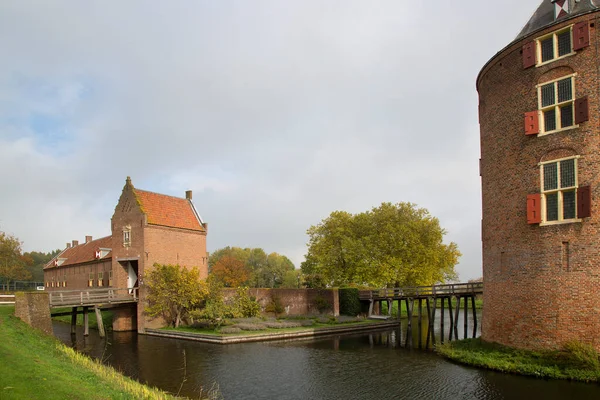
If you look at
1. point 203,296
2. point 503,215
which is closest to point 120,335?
point 203,296

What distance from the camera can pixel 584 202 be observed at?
14.1m

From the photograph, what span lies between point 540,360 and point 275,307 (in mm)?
19712

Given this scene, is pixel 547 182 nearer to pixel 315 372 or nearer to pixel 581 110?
pixel 581 110

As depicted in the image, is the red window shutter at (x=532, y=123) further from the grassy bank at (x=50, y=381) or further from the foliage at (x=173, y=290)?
the foliage at (x=173, y=290)

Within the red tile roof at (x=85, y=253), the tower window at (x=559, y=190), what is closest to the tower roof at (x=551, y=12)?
the tower window at (x=559, y=190)

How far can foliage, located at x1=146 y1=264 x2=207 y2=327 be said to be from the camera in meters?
27.1

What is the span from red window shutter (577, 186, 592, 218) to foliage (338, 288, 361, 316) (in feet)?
68.1

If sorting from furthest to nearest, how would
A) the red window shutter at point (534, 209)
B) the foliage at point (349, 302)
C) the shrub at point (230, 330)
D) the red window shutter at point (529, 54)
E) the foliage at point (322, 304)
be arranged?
the foliage at point (349, 302) < the foliage at point (322, 304) < the shrub at point (230, 330) < the red window shutter at point (529, 54) < the red window shutter at point (534, 209)

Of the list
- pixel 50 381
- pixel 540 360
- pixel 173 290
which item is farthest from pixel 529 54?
pixel 173 290

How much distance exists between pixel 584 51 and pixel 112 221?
27.8m

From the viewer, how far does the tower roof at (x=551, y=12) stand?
1475 centimetres

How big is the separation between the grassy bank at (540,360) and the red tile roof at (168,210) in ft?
66.4

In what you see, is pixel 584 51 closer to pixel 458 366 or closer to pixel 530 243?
pixel 530 243

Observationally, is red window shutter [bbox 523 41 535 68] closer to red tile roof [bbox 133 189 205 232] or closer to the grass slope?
the grass slope
